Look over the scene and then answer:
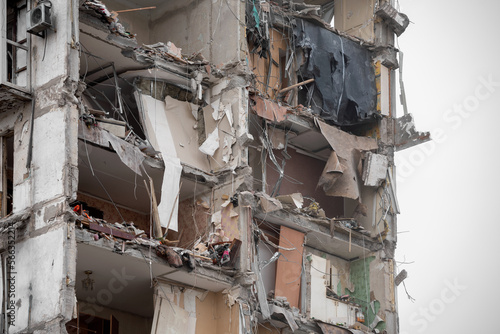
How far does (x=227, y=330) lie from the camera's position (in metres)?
32.2

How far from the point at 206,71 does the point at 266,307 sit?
6.61m

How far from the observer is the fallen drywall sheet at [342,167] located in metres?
37.7

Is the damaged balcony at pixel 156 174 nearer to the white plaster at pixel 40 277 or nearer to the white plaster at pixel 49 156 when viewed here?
the white plaster at pixel 49 156

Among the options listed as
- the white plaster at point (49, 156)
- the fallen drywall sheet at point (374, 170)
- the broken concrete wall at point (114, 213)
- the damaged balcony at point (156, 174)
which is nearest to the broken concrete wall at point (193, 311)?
the damaged balcony at point (156, 174)

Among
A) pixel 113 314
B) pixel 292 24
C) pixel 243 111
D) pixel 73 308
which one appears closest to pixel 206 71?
pixel 243 111

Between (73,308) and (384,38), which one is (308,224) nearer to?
(384,38)

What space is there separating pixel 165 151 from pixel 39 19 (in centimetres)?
567

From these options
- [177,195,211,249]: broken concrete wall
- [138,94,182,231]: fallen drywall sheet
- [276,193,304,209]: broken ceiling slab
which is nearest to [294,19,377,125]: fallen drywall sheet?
[276,193,304,209]: broken ceiling slab

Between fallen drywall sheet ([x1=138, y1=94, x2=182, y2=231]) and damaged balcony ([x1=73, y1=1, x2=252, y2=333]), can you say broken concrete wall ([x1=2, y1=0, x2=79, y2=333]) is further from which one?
fallen drywall sheet ([x1=138, y1=94, x2=182, y2=231])

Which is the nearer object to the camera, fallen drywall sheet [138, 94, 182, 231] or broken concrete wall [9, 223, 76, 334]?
broken concrete wall [9, 223, 76, 334]

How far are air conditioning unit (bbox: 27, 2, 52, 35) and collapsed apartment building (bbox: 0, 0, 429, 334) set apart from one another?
0.13 ft

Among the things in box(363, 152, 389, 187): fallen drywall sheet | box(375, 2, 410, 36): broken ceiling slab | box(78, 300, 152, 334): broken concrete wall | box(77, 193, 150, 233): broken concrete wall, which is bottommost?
box(78, 300, 152, 334): broken concrete wall

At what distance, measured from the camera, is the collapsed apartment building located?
29.0 meters

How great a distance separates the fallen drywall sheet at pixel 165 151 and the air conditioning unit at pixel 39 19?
474 cm
